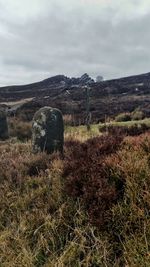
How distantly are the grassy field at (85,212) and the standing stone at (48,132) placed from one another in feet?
11.8

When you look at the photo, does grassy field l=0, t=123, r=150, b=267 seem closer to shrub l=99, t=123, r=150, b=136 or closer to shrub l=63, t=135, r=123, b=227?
shrub l=63, t=135, r=123, b=227

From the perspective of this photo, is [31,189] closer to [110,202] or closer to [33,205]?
[33,205]

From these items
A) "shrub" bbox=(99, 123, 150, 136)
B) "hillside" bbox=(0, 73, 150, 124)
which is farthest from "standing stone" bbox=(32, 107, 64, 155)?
"hillside" bbox=(0, 73, 150, 124)

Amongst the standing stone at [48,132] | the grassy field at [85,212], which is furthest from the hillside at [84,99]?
the grassy field at [85,212]

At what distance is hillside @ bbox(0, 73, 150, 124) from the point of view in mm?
29456

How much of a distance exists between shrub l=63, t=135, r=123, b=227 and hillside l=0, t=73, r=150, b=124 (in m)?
Answer: 15.4

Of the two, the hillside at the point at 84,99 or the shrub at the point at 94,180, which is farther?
the hillside at the point at 84,99

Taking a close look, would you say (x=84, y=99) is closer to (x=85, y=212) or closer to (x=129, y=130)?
(x=129, y=130)

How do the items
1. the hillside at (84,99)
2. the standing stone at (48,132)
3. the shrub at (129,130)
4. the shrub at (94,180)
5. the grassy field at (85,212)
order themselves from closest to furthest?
1. the grassy field at (85,212)
2. the shrub at (94,180)
3. the shrub at (129,130)
4. the standing stone at (48,132)
5. the hillside at (84,99)

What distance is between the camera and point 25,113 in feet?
96.4

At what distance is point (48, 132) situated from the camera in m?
11.7

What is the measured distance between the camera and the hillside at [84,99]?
96.6 ft

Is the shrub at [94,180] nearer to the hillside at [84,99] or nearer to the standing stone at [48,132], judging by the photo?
the standing stone at [48,132]

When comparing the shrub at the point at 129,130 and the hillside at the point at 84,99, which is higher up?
the shrub at the point at 129,130
